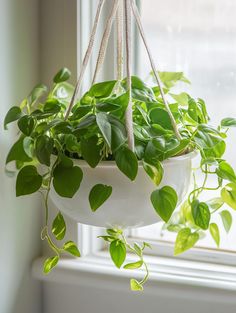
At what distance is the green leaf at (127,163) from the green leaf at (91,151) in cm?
3

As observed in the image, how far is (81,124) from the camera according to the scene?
926 millimetres

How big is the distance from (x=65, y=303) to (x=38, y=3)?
72 cm

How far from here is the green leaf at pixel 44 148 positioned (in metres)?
0.94

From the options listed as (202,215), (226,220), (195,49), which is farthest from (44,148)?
(195,49)

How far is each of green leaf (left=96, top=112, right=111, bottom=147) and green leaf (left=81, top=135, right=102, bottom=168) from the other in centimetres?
3

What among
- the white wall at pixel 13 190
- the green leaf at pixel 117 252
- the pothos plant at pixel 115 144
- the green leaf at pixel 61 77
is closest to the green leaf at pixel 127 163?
the pothos plant at pixel 115 144

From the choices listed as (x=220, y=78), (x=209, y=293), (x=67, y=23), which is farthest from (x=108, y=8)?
(x=209, y=293)

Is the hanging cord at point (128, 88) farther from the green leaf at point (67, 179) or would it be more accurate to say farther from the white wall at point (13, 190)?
the white wall at point (13, 190)

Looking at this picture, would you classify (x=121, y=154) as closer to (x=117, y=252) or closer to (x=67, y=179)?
(x=67, y=179)

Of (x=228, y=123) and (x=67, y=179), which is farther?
(x=228, y=123)

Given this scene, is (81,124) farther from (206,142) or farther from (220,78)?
(220,78)

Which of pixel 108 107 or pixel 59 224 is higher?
pixel 108 107

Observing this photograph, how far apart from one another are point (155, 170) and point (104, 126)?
0.10 meters

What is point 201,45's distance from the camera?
1358 mm
